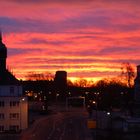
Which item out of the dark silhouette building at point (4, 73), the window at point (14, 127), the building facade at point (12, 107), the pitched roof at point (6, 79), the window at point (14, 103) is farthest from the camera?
the dark silhouette building at point (4, 73)

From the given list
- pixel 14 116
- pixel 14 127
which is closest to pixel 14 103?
pixel 14 116

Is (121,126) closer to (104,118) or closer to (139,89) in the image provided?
(104,118)

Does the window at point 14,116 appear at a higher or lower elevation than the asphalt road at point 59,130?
higher

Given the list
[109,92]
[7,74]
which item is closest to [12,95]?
[7,74]

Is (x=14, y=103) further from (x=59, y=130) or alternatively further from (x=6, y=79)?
→ (x=59, y=130)

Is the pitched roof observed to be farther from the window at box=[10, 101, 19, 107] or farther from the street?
the street

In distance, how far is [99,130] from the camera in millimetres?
97625

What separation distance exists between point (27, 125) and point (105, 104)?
1857 inches

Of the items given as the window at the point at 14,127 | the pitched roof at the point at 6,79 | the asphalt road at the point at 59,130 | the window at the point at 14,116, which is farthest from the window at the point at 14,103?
the asphalt road at the point at 59,130

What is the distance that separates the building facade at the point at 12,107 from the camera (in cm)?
11738

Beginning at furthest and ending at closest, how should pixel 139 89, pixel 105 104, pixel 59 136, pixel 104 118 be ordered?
pixel 105 104, pixel 139 89, pixel 104 118, pixel 59 136

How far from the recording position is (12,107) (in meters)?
119

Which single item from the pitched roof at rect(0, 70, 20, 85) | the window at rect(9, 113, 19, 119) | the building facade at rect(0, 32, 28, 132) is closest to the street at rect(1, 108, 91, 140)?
the building facade at rect(0, 32, 28, 132)

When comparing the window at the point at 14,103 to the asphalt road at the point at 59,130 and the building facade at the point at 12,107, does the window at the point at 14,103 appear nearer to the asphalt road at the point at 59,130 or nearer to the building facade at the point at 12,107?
the building facade at the point at 12,107
